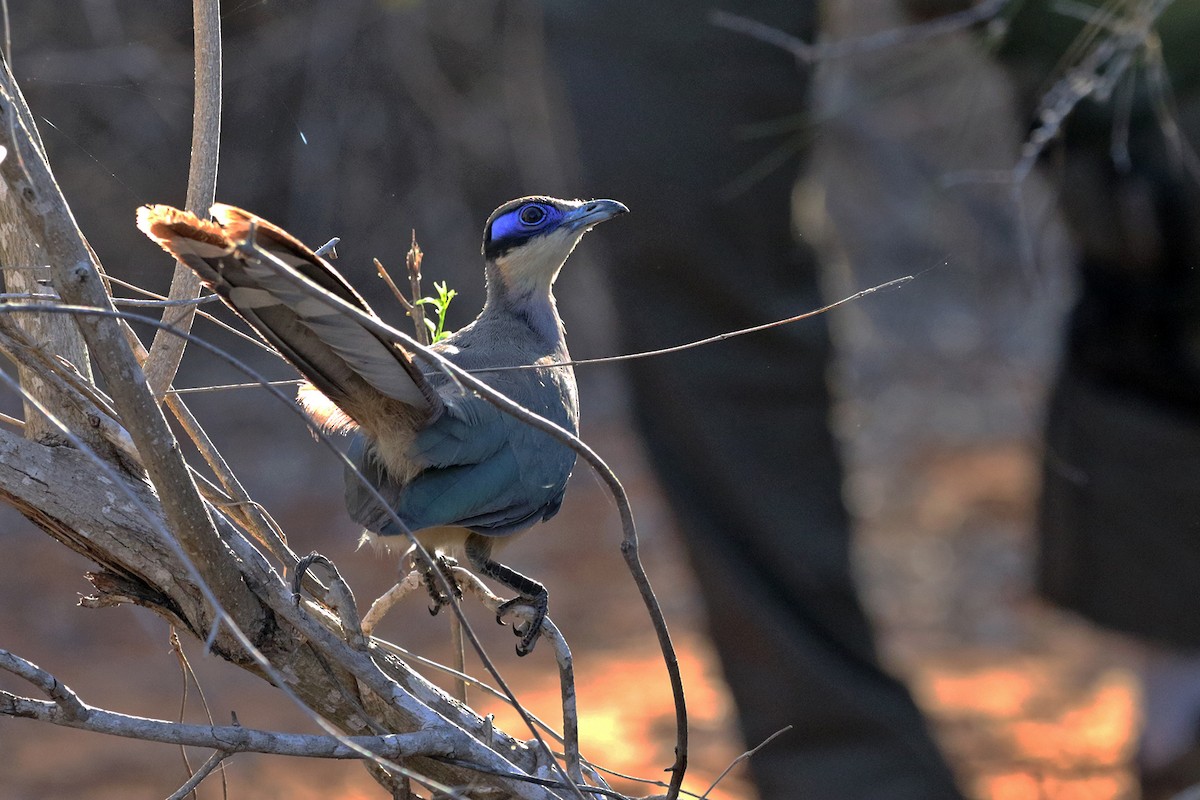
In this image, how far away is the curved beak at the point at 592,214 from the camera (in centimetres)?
267

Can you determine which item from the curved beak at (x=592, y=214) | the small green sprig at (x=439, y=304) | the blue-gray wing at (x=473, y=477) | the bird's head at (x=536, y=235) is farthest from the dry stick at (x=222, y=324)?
the curved beak at (x=592, y=214)

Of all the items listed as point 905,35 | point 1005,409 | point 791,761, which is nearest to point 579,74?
point 905,35

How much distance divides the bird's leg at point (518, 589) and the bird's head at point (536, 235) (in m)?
0.64

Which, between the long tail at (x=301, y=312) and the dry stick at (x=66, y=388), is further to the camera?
the dry stick at (x=66, y=388)

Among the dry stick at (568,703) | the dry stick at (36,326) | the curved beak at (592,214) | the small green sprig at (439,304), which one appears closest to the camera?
the dry stick at (36,326)

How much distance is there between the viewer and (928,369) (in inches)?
503

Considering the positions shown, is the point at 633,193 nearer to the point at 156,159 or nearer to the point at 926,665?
the point at 156,159

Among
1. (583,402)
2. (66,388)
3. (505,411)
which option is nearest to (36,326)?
(66,388)

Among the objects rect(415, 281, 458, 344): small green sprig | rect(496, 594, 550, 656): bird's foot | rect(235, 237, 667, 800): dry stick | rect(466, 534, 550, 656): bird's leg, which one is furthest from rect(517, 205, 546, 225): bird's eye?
rect(235, 237, 667, 800): dry stick

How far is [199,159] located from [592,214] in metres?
1.18

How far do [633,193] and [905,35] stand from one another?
0.98 m

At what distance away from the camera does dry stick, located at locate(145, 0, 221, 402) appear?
1.58 metres

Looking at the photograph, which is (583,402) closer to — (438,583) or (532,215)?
(532,215)

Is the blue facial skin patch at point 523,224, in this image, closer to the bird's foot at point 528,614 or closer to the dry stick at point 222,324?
the bird's foot at point 528,614
